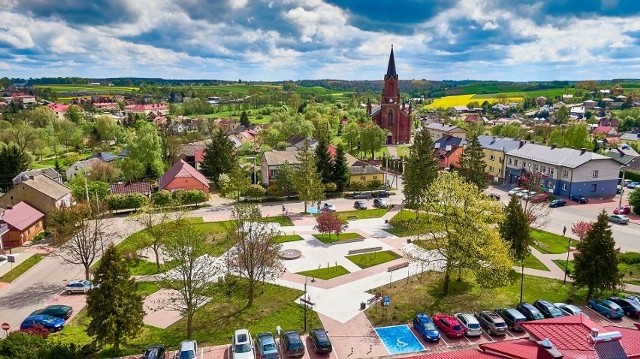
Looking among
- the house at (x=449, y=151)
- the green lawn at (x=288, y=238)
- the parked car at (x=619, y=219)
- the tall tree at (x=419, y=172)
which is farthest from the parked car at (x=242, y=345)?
the house at (x=449, y=151)

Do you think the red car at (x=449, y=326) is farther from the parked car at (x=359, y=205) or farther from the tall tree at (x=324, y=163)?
the tall tree at (x=324, y=163)

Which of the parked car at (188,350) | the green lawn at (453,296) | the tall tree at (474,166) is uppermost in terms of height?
the tall tree at (474,166)

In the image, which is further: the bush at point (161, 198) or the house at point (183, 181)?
the house at point (183, 181)

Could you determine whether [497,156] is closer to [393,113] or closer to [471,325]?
[393,113]

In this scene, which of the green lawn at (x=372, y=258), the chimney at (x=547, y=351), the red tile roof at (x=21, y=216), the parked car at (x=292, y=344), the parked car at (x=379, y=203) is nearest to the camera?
the chimney at (x=547, y=351)

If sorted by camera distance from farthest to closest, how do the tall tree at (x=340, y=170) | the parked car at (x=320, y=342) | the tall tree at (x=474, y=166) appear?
the tall tree at (x=340, y=170), the tall tree at (x=474, y=166), the parked car at (x=320, y=342)

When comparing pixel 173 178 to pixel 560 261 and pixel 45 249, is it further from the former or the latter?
pixel 560 261

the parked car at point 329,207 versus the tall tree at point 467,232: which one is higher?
the tall tree at point 467,232

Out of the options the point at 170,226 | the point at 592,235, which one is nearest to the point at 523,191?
the point at 592,235
